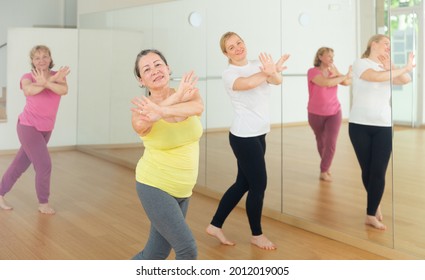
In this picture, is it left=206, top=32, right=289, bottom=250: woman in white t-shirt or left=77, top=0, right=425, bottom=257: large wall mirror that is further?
left=206, top=32, right=289, bottom=250: woman in white t-shirt

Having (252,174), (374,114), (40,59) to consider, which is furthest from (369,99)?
(40,59)

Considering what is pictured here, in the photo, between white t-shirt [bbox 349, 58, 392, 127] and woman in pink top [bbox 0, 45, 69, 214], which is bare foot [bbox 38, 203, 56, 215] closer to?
woman in pink top [bbox 0, 45, 69, 214]

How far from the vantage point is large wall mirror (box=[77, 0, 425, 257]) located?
337 cm

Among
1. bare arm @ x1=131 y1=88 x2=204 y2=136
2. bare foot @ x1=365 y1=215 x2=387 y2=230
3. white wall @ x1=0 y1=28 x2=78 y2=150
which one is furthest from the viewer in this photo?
white wall @ x1=0 y1=28 x2=78 y2=150

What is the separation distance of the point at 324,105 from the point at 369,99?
447 millimetres

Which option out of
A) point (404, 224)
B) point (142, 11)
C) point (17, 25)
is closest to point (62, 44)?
point (17, 25)

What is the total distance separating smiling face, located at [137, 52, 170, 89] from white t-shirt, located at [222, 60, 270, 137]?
3.79ft

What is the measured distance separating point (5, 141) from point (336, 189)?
5192mm

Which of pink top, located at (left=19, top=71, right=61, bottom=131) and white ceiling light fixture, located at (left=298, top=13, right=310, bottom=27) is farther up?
white ceiling light fixture, located at (left=298, top=13, right=310, bottom=27)

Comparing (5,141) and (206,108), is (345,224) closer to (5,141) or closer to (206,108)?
(206,108)

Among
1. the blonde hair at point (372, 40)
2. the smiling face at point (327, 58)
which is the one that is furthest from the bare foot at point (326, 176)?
the blonde hair at point (372, 40)

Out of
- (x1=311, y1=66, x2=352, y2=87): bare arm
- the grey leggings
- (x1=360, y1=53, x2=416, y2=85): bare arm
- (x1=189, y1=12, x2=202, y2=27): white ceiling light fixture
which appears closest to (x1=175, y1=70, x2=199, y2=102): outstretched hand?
the grey leggings

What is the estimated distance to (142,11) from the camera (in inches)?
251

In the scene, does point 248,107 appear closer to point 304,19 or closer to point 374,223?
point 304,19
